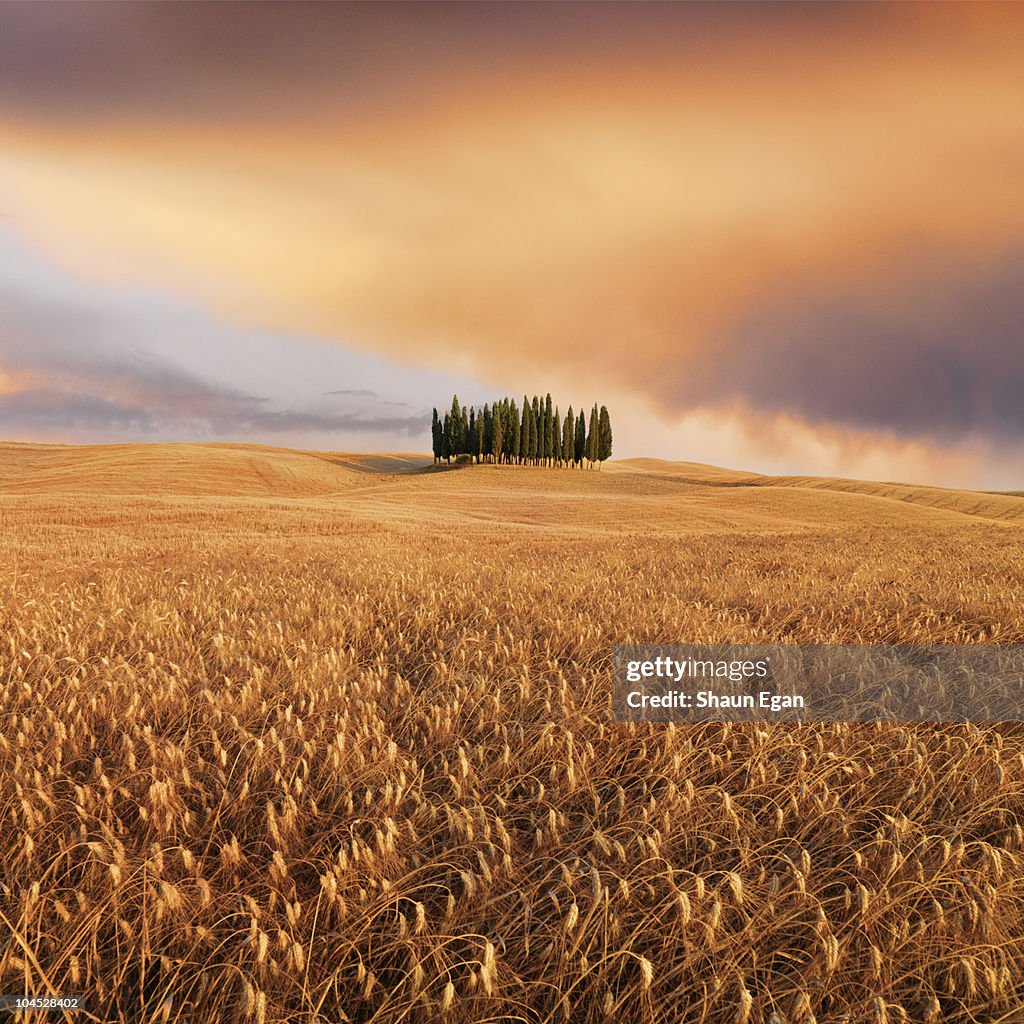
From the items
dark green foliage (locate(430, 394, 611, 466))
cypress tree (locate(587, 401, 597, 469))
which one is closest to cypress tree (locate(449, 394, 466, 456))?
dark green foliage (locate(430, 394, 611, 466))

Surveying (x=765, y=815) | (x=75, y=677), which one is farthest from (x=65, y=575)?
(x=765, y=815)

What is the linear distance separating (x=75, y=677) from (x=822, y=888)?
4.13 meters

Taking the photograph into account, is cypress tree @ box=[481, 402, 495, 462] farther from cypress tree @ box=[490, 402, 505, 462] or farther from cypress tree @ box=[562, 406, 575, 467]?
cypress tree @ box=[562, 406, 575, 467]

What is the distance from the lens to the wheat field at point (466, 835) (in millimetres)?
1617

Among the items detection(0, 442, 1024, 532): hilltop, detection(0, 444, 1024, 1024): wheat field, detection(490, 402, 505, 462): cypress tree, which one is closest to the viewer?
detection(0, 444, 1024, 1024): wheat field

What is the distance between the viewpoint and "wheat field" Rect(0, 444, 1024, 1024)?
1617mm

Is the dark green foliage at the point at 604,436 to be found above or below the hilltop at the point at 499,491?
above

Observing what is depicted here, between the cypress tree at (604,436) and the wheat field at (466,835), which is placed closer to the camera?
the wheat field at (466,835)

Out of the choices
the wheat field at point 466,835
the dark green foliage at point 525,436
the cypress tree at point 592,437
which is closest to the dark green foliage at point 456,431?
the dark green foliage at point 525,436

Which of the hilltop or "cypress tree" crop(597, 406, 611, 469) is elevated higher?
"cypress tree" crop(597, 406, 611, 469)

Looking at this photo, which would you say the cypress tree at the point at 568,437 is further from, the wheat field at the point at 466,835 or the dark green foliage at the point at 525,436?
the wheat field at the point at 466,835

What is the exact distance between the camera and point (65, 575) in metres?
7.85

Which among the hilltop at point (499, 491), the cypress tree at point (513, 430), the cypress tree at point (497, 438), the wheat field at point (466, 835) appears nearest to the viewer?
the wheat field at point (466, 835)

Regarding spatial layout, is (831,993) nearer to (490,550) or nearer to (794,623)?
(794,623)
